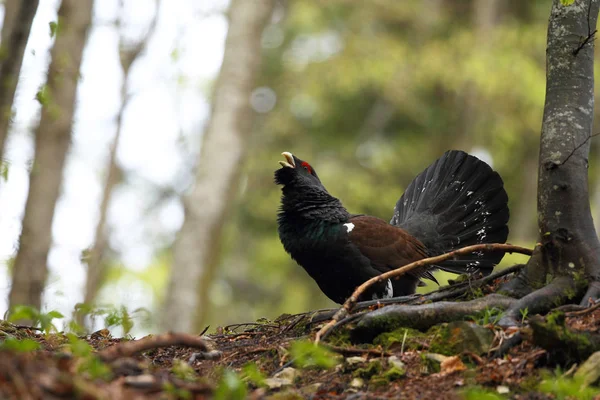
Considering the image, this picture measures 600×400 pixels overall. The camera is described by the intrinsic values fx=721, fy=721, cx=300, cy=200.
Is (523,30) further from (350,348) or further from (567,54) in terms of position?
(350,348)

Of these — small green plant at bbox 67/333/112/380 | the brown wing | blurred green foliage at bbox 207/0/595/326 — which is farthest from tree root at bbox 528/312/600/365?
blurred green foliage at bbox 207/0/595/326

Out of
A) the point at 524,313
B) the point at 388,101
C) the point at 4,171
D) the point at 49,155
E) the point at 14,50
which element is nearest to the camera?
the point at 524,313

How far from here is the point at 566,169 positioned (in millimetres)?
4258

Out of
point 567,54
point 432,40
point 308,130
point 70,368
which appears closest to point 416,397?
point 70,368

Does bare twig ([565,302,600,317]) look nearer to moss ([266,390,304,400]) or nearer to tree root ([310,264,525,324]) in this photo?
tree root ([310,264,525,324])

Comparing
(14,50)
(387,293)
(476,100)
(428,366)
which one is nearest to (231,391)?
(428,366)

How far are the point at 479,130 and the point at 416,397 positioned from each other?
47.7 ft

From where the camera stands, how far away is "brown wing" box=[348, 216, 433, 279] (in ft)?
19.9

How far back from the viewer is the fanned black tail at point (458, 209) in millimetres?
6590

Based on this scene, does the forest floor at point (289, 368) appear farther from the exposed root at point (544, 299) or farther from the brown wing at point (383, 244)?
the brown wing at point (383, 244)

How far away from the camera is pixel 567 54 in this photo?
4.41 meters

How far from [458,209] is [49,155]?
4.62 m

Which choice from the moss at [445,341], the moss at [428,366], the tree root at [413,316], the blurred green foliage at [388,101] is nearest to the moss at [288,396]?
the moss at [428,366]

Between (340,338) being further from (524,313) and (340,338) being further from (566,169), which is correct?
(566,169)
